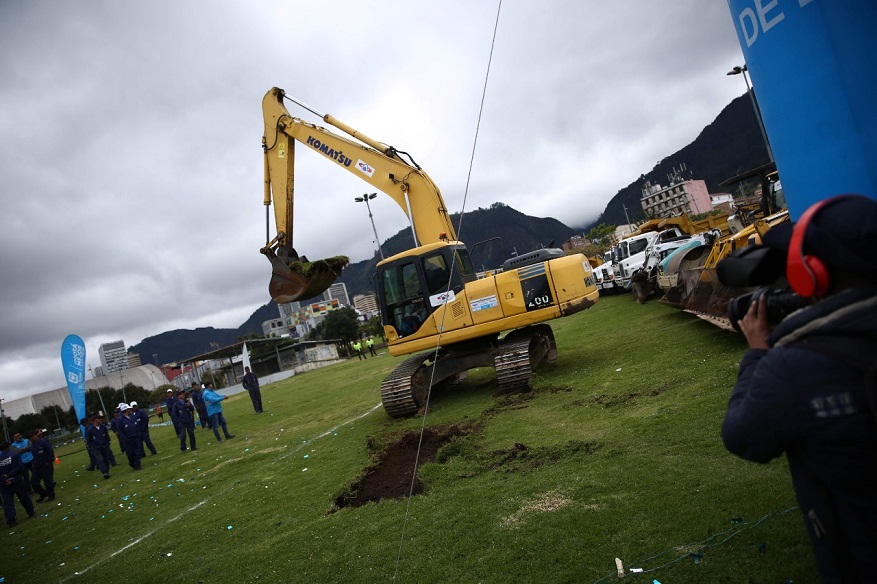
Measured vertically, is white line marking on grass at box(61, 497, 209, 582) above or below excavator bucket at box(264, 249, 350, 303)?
below

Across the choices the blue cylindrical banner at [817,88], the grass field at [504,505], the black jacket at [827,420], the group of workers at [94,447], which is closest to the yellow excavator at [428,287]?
the grass field at [504,505]

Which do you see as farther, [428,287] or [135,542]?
[428,287]

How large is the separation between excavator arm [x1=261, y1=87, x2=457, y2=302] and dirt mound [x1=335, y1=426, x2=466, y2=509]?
4.15 meters

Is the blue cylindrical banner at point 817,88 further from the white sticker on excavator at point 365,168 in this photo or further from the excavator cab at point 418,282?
the white sticker on excavator at point 365,168

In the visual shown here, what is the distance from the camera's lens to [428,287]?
34.8 ft

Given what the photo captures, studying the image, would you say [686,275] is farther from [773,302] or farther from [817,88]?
A: [773,302]

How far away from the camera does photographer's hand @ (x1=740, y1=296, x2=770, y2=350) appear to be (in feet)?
6.06

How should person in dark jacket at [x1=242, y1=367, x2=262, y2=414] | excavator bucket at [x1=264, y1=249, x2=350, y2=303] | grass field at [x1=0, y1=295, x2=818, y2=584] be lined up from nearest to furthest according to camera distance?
grass field at [x1=0, y1=295, x2=818, y2=584], excavator bucket at [x1=264, y1=249, x2=350, y2=303], person in dark jacket at [x1=242, y1=367, x2=262, y2=414]

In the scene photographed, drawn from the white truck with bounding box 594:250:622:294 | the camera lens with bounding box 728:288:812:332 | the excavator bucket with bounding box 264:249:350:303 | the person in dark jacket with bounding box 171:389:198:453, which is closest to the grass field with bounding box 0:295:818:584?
the camera lens with bounding box 728:288:812:332

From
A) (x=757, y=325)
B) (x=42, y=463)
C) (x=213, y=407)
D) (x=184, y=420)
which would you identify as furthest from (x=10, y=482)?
(x=757, y=325)

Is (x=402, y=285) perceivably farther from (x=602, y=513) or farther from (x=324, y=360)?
(x=324, y=360)

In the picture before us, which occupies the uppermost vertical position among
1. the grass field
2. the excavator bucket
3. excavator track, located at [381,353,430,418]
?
the excavator bucket

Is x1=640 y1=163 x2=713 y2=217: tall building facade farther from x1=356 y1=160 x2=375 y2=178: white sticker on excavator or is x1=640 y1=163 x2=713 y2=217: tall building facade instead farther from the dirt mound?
the dirt mound

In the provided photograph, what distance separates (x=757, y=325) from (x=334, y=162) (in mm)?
11551
